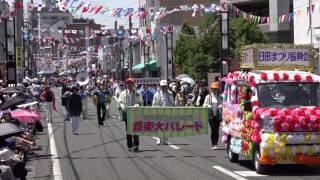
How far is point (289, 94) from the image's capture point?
13.9m

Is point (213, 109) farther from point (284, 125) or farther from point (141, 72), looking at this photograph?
point (141, 72)

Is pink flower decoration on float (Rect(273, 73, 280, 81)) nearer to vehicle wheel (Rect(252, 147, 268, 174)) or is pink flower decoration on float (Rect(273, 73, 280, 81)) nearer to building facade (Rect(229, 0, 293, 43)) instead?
vehicle wheel (Rect(252, 147, 268, 174))

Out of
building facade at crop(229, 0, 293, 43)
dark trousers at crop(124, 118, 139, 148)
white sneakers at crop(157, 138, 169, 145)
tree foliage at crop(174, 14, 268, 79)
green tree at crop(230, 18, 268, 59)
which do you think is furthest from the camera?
building facade at crop(229, 0, 293, 43)

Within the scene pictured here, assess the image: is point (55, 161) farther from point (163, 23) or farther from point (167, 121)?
point (163, 23)

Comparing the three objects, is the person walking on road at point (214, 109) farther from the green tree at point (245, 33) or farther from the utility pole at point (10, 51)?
the green tree at point (245, 33)

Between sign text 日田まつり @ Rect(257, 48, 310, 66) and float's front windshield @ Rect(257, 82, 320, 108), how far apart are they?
1.41 metres

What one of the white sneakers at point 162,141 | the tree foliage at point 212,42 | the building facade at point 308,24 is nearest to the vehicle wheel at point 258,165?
the white sneakers at point 162,141

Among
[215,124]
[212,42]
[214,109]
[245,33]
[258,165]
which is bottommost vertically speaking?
[258,165]

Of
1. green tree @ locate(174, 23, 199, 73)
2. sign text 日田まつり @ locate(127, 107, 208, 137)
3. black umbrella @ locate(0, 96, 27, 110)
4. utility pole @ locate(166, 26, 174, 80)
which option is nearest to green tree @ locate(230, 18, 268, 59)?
green tree @ locate(174, 23, 199, 73)

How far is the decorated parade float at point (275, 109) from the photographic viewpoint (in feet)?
43.2

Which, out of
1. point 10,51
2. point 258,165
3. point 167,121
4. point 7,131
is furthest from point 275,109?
point 10,51

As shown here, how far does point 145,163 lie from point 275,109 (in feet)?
12.5

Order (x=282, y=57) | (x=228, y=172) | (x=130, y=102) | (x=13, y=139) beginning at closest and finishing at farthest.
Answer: (x=13, y=139), (x=228, y=172), (x=282, y=57), (x=130, y=102)

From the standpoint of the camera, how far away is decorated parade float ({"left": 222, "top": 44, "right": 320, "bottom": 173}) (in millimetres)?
13156
